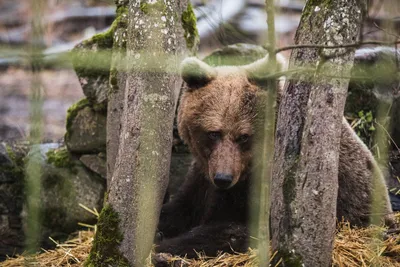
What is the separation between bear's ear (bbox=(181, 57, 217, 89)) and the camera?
4.41 meters

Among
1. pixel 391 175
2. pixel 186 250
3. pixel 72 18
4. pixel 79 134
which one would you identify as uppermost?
pixel 72 18

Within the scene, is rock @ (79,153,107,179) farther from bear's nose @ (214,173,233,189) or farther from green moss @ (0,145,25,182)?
bear's nose @ (214,173,233,189)

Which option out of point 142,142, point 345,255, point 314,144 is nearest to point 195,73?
point 142,142

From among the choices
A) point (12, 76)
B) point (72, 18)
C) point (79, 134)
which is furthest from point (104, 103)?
point (72, 18)

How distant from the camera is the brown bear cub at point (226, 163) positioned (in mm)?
4270

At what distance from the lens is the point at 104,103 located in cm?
565

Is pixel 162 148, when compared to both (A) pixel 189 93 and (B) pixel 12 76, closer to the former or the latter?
(A) pixel 189 93

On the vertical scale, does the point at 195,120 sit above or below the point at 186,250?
above

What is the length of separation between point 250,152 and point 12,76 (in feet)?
29.6

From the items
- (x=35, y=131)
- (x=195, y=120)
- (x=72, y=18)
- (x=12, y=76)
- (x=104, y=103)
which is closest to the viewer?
(x=35, y=131)

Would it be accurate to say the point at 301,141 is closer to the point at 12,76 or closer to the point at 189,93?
the point at 189,93

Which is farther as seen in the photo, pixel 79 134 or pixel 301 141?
Answer: pixel 79 134

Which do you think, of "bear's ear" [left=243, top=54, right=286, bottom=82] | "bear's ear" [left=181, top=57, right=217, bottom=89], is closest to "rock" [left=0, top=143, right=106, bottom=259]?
"bear's ear" [left=181, top=57, right=217, bottom=89]

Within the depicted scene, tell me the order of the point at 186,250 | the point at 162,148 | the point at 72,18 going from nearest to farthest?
the point at 162,148, the point at 186,250, the point at 72,18
